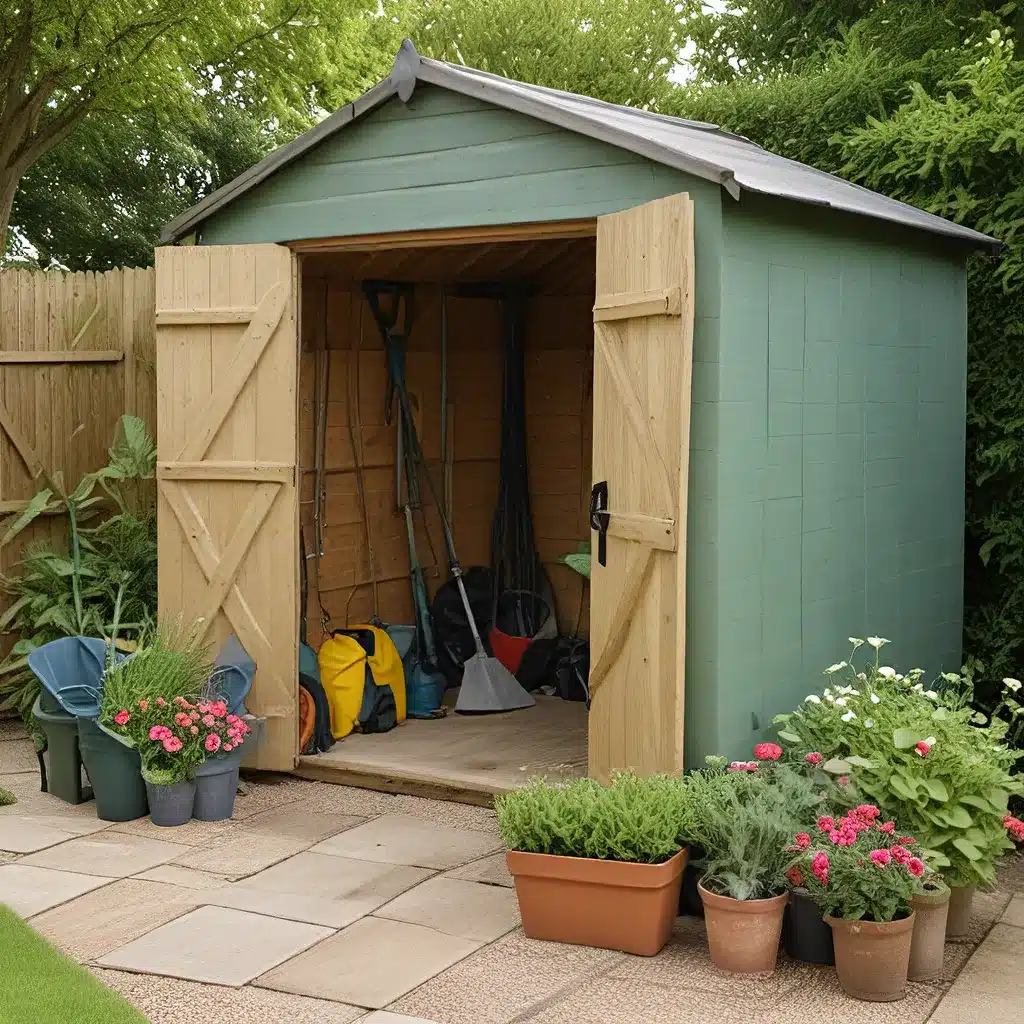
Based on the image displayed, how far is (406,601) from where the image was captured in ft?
25.1

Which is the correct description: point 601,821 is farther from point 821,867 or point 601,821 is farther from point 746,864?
point 821,867

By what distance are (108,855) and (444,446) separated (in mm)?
3324

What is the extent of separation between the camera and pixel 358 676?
6.50 metres

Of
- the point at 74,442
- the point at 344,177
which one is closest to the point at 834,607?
the point at 344,177

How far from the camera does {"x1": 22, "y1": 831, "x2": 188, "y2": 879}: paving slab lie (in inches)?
192

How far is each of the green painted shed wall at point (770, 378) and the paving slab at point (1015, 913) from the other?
3.06 ft

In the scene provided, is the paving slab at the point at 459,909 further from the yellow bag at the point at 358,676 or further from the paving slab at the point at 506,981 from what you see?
the yellow bag at the point at 358,676

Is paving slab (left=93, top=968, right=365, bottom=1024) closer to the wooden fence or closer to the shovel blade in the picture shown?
the shovel blade

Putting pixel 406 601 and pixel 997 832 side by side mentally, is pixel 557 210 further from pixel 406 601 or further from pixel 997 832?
pixel 406 601

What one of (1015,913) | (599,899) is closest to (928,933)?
(1015,913)

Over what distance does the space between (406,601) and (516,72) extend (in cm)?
1855

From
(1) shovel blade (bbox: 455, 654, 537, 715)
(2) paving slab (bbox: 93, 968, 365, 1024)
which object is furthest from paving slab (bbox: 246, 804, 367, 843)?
(1) shovel blade (bbox: 455, 654, 537, 715)

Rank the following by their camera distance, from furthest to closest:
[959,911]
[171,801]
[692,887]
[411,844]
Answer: [171,801] < [411,844] < [692,887] < [959,911]

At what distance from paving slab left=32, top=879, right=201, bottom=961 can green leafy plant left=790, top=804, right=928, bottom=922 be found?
1894 mm
